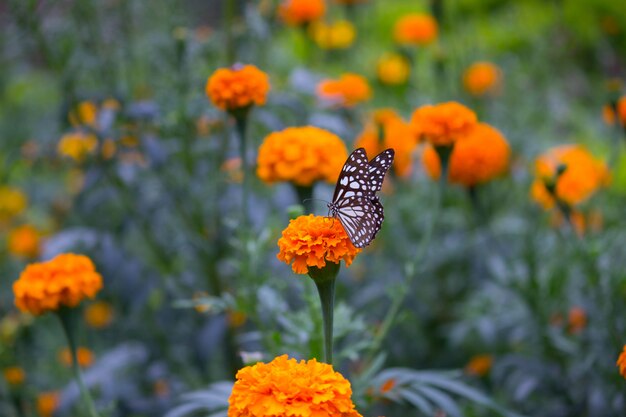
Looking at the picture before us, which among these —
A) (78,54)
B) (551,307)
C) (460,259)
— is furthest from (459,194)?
(78,54)

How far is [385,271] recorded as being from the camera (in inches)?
106

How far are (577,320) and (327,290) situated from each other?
1.18 meters

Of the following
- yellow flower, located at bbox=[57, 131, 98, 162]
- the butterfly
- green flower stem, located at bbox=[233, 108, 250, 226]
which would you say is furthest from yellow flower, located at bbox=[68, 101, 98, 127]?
the butterfly

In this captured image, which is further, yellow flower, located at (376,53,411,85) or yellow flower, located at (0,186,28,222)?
yellow flower, located at (0,186,28,222)

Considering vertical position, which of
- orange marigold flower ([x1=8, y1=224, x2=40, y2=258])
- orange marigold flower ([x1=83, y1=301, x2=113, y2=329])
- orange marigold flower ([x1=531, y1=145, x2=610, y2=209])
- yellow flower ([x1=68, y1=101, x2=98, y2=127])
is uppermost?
yellow flower ([x1=68, y1=101, x2=98, y2=127])

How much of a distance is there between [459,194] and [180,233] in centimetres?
120

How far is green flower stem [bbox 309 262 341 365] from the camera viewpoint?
126 cm

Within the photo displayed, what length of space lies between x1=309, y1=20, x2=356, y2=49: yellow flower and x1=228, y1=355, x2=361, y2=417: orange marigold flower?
98.2 inches

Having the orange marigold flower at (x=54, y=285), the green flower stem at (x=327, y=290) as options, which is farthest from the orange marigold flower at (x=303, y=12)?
the green flower stem at (x=327, y=290)

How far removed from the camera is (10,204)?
357 centimetres

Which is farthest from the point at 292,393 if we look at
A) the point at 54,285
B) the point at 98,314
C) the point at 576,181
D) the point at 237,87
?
the point at 98,314

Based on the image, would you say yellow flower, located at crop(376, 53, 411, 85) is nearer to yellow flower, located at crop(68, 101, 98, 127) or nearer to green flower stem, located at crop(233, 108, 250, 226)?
yellow flower, located at crop(68, 101, 98, 127)

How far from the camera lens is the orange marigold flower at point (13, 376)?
2053mm

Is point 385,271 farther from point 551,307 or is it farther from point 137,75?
point 137,75
